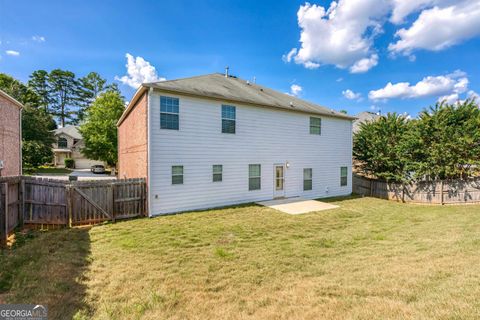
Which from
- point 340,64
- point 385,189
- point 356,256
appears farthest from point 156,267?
point 340,64

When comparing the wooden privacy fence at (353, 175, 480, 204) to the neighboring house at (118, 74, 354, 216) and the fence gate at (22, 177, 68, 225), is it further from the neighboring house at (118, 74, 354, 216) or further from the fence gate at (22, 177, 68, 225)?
the fence gate at (22, 177, 68, 225)

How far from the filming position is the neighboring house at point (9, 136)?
33.2 ft

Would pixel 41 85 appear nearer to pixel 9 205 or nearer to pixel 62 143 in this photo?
pixel 62 143

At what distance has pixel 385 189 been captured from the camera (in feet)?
47.6

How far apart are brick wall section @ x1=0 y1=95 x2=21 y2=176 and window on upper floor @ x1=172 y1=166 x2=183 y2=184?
769 centimetres

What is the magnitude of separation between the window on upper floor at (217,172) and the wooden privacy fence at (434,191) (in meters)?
11.1

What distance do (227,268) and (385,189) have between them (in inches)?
548

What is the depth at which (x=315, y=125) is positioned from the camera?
1390 cm

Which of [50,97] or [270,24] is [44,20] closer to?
[270,24]

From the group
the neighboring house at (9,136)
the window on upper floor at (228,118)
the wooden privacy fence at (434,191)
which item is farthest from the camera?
the wooden privacy fence at (434,191)

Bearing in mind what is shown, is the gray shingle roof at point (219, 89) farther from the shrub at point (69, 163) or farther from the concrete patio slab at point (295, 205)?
the shrub at point (69, 163)

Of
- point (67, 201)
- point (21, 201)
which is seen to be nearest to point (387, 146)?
point (67, 201)

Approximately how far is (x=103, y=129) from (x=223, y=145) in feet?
68.7

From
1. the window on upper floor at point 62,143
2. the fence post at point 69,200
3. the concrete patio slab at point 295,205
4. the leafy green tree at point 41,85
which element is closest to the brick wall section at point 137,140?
the fence post at point 69,200
